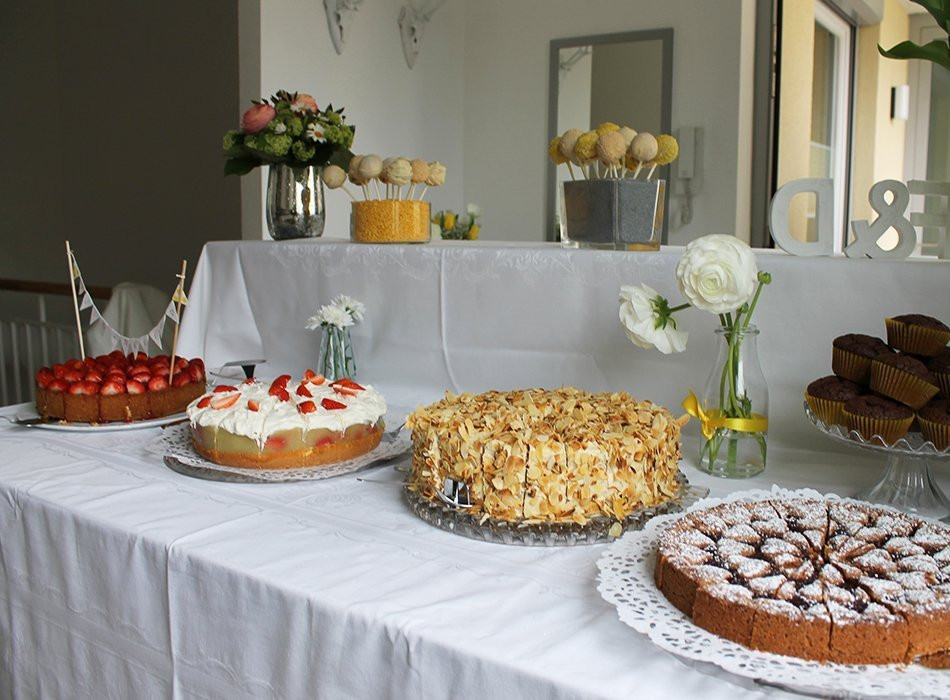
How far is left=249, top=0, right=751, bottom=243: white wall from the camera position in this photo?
3.14 meters

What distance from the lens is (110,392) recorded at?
1.38 metres

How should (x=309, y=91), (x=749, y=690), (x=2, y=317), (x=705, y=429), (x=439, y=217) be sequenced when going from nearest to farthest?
(x=749, y=690) < (x=705, y=429) < (x=309, y=91) < (x=439, y=217) < (x=2, y=317)

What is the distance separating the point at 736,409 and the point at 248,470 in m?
0.62

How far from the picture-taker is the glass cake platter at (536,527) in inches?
35.2

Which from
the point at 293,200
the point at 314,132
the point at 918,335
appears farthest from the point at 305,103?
the point at 918,335

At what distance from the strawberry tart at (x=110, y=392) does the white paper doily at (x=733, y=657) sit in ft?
2.84

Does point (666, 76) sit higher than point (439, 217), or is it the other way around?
point (666, 76)

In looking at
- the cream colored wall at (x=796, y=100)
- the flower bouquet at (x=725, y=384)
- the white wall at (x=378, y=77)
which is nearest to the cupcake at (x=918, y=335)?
the flower bouquet at (x=725, y=384)

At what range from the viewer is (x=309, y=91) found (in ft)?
10.1

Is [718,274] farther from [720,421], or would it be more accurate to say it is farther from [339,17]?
[339,17]

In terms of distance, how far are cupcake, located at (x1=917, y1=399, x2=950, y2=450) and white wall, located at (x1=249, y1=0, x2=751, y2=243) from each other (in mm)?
2379

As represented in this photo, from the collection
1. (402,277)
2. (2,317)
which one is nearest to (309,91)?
(402,277)

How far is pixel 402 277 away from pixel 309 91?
1667mm

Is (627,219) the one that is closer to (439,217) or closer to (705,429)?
(705,429)
